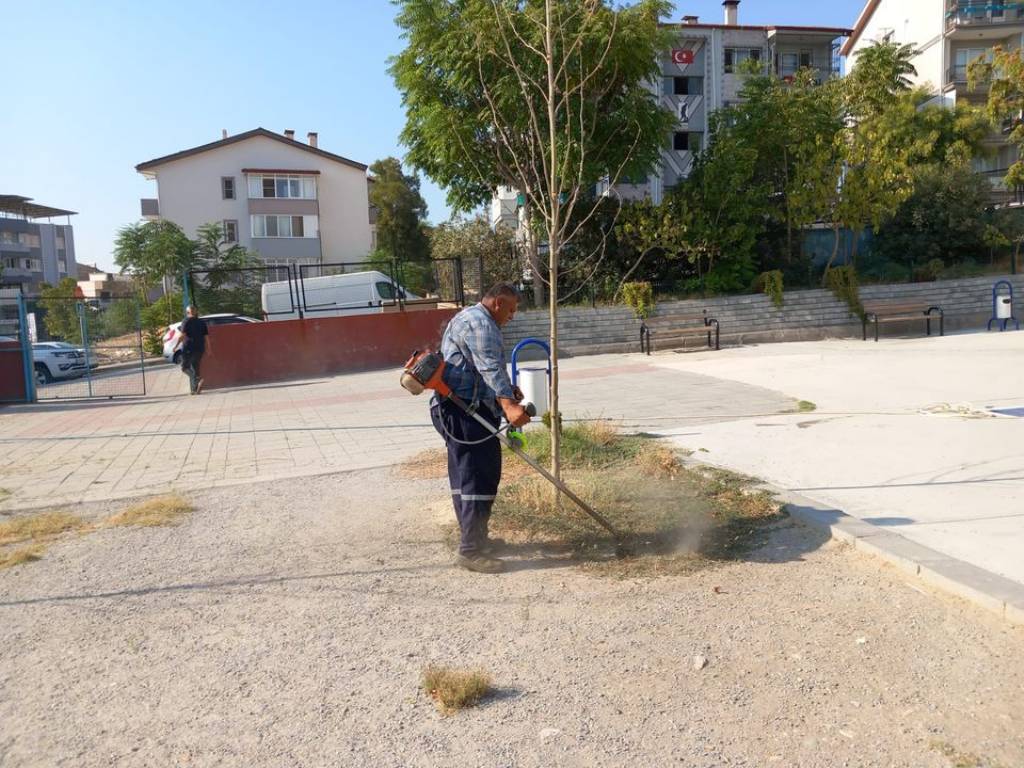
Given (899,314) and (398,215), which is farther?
(398,215)

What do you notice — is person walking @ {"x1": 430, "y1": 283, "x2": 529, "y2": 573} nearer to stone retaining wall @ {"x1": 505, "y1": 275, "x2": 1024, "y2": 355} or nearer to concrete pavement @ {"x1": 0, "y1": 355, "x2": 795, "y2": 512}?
concrete pavement @ {"x1": 0, "y1": 355, "x2": 795, "y2": 512}

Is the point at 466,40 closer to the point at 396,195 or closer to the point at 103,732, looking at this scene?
the point at 103,732

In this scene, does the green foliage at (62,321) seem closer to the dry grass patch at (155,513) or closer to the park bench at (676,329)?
the park bench at (676,329)

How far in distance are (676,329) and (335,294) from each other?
840 centimetres

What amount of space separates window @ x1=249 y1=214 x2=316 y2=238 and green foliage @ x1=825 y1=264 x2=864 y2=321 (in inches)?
1286

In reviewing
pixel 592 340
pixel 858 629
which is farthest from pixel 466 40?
pixel 858 629

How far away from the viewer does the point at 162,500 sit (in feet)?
21.5

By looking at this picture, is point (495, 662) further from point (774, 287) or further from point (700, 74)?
point (700, 74)

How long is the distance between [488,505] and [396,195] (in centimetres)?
4799

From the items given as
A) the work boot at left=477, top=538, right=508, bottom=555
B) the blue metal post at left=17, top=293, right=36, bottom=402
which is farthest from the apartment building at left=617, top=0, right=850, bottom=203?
the work boot at left=477, top=538, right=508, bottom=555

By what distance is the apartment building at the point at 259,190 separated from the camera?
44094 millimetres

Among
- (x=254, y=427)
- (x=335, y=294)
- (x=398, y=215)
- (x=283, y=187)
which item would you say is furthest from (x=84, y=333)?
(x=398, y=215)

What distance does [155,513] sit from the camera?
620 cm

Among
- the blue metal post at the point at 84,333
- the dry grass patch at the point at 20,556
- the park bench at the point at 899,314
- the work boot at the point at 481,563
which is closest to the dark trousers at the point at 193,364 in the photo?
the blue metal post at the point at 84,333
